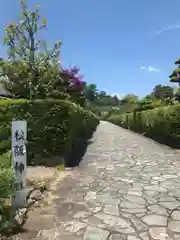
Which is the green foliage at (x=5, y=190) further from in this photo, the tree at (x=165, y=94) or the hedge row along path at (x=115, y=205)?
the tree at (x=165, y=94)

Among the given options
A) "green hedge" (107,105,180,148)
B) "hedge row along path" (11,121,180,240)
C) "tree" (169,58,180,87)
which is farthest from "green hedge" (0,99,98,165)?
"tree" (169,58,180,87)

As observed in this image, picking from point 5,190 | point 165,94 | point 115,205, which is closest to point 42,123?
point 115,205

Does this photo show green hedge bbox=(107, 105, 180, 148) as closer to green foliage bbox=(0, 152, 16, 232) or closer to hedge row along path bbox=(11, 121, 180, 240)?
hedge row along path bbox=(11, 121, 180, 240)

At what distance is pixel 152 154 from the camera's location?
9.57m

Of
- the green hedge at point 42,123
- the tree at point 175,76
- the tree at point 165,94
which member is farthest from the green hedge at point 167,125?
the tree at point 175,76

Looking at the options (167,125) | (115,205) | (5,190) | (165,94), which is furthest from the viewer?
(165,94)

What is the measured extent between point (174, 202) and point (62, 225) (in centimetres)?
202

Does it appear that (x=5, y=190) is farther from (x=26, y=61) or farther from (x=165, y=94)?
(x=165, y=94)

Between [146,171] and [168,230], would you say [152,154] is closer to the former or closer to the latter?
[146,171]

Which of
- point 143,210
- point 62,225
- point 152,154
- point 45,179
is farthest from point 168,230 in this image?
point 152,154

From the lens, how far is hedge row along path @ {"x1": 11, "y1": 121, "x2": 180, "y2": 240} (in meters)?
3.42

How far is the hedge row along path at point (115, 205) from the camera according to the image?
3.42 m

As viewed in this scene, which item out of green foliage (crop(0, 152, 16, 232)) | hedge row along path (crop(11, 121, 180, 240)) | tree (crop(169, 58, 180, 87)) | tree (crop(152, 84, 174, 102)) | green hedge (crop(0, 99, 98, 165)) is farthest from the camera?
tree (crop(169, 58, 180, 87))

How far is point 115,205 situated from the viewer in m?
4.38
